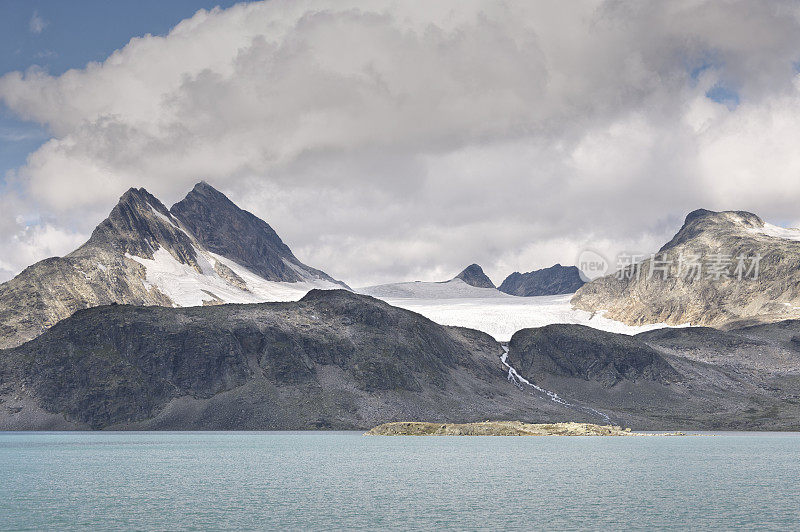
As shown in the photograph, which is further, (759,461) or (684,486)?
(759,461)

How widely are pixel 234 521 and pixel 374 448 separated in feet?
307

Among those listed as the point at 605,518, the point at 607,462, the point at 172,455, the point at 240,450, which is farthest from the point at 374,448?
the point at 605,518

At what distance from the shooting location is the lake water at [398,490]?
55.8m

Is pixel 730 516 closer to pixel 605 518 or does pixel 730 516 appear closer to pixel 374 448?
pixel 605 518

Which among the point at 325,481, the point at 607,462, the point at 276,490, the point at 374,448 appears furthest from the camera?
the point at 374,448

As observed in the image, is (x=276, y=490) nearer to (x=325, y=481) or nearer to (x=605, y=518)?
(x=325, y=481)

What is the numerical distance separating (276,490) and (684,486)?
39.2 meters

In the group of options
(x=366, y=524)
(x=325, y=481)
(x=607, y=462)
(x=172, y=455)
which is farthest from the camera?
(x=172, y=455)

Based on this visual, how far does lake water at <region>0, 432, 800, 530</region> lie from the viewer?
55.8 meters

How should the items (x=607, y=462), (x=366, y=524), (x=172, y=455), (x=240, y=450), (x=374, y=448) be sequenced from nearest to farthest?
(x=366, y=524) < (x=607, y=462) < (x=172, y=455) < (x=240, y=450) < (x=374, y=448)

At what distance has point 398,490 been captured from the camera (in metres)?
74.8

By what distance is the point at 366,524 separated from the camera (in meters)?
54.1

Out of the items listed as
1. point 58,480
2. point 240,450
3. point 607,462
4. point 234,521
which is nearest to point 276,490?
point 234,521

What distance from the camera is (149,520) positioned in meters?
55.4
